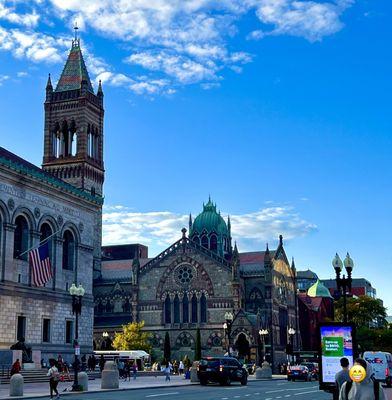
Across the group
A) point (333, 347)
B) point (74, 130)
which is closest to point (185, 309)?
point (74, 130)

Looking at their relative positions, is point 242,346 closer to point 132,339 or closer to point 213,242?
point 132,339

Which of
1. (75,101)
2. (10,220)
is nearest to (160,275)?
(75,101)

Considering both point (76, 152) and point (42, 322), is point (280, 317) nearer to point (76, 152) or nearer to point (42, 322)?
point (76, 152)

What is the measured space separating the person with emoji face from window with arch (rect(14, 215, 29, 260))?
1773 inches

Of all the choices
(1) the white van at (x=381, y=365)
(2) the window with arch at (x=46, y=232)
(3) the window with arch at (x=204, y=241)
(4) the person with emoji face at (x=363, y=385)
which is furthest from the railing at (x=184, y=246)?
(4) the person with emoji face at (x=363, y=385)

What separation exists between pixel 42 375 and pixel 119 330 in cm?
5460

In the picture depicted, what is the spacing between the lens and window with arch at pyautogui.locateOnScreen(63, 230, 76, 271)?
197ft

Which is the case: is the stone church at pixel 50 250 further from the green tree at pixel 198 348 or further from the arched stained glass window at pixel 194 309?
the arched stained glass window at pixel 194 309

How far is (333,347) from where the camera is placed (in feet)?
78.1

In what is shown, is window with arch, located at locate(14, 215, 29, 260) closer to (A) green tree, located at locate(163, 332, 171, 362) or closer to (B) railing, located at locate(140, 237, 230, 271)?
(A) green tree, located at locate(163, 332, 171, 362)

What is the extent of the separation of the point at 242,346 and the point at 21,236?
46.1 m

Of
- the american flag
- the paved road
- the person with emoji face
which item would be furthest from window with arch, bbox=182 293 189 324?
the person with emoji face

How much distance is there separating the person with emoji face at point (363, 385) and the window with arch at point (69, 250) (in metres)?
50.8

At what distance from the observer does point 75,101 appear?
109 m
